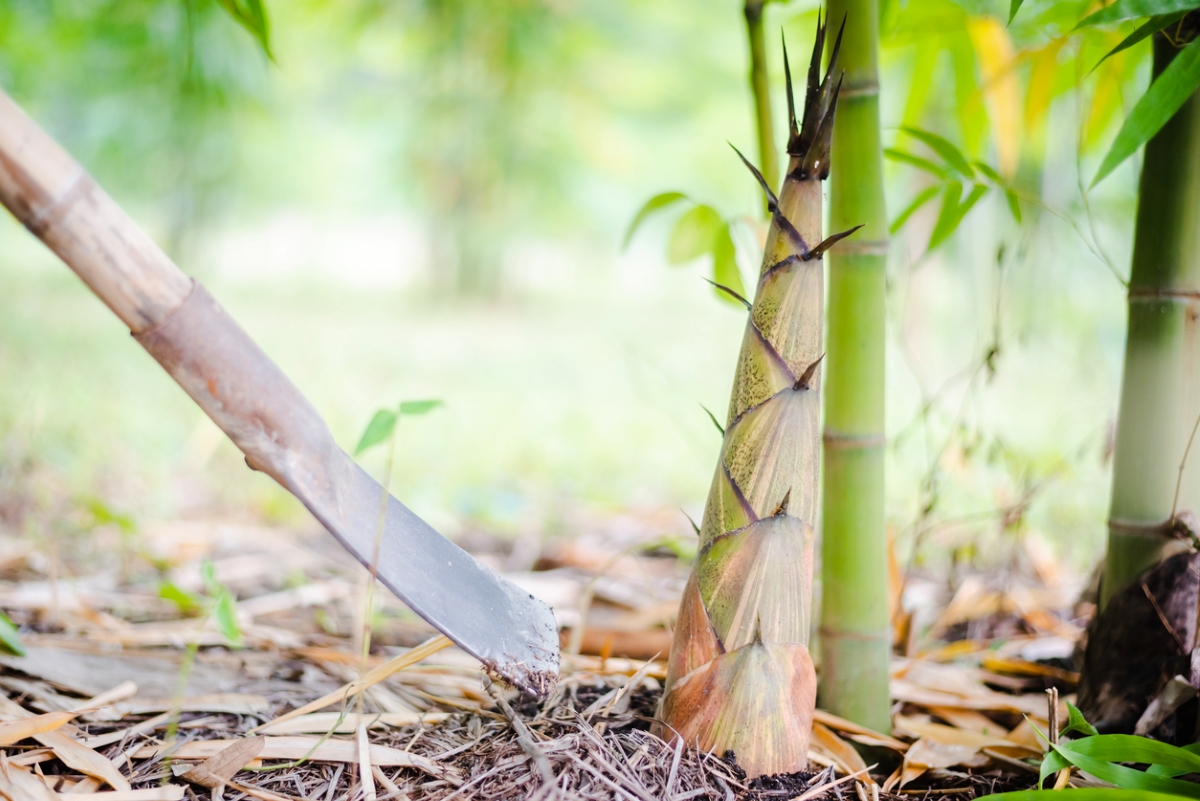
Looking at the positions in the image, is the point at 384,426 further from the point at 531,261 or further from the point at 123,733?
the point at 531,261

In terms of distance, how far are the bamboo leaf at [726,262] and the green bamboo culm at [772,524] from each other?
22cm

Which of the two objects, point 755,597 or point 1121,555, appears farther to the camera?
point 1121,555

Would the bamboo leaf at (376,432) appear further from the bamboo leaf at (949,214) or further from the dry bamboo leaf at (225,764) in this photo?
the bamboo leaf at (949,214)

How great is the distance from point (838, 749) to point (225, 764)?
453 mm

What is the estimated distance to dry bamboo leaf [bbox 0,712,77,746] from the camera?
20.7 inches

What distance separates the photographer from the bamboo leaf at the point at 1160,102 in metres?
0.53

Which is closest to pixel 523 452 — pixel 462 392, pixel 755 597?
pixel 462 392

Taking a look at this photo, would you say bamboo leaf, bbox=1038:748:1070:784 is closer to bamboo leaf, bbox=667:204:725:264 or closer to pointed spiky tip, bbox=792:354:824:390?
pointed spiky tip, bbox=792:354:824:390

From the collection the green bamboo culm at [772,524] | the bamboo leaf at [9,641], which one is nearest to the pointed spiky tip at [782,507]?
the green bamboo culm at [772,524]

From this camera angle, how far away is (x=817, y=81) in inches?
18.5

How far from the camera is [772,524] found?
1.65 feet

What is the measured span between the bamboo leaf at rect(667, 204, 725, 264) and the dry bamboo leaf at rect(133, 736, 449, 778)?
0.51m

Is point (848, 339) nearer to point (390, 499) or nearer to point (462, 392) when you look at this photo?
point (390, 499)

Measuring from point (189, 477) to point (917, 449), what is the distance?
1912 mm
